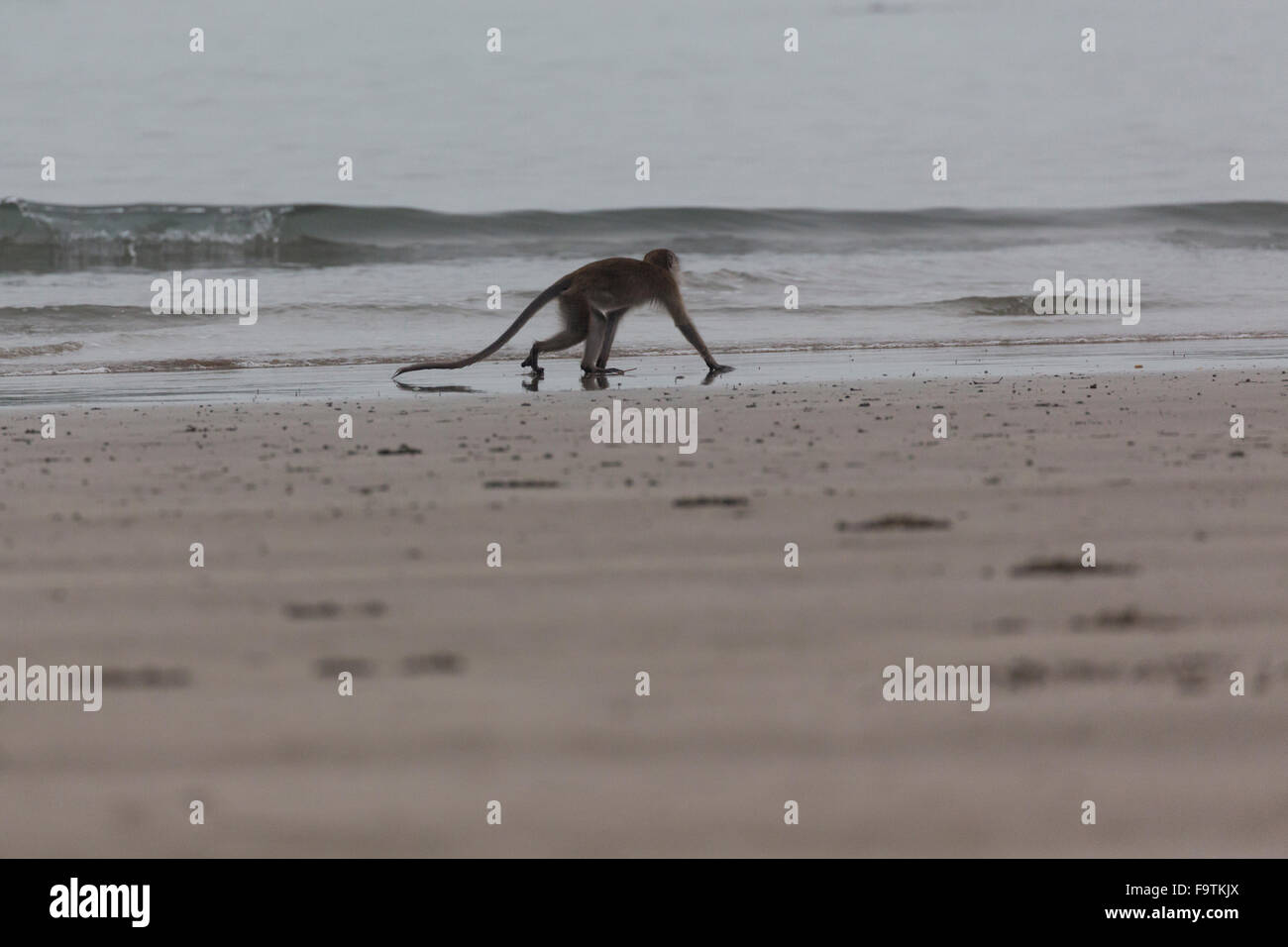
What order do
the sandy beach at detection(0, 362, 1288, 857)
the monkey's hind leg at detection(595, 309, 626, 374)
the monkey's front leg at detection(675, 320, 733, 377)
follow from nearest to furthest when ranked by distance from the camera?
the sandy beach at detection(0, 362, 1288, 857) < the monkey's front leg at detection(675, 320, 733, 377) < the monkey's hind leg at detection(595, 309, 626, 374)

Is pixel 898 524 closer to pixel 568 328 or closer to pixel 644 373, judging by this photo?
pixel 568 328

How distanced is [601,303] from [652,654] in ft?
23.8

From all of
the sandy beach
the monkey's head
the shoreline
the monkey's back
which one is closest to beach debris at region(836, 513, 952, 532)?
the sandy beach

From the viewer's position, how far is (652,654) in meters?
2.75

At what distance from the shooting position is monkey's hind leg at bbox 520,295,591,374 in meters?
9.80

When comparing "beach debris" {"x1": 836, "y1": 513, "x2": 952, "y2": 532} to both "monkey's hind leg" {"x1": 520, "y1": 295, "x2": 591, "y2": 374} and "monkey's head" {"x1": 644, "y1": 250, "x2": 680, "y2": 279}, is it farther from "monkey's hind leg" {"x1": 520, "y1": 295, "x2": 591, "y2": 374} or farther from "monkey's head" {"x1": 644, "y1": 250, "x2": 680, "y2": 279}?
"monkey's head" {"x1": 644, "y1": 250, "x2": 680, "y2": 279}

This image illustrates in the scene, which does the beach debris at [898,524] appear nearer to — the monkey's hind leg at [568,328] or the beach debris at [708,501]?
the beach debris at [708,501]

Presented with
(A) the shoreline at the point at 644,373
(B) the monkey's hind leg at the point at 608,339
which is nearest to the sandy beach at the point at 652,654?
(A) the shoreline at the point at 644,373

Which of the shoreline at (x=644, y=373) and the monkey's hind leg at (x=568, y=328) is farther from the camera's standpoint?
the monkey's hind leg at (x=568, y=328)

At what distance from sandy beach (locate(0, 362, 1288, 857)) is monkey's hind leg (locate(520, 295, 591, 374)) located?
4663 millimetres

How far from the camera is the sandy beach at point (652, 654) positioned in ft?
6.89

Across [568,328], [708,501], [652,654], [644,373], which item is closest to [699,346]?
[644,373]

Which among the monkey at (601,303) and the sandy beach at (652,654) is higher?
the monkey at (601,303)

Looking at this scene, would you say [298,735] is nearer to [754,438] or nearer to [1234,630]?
[1234,630]
